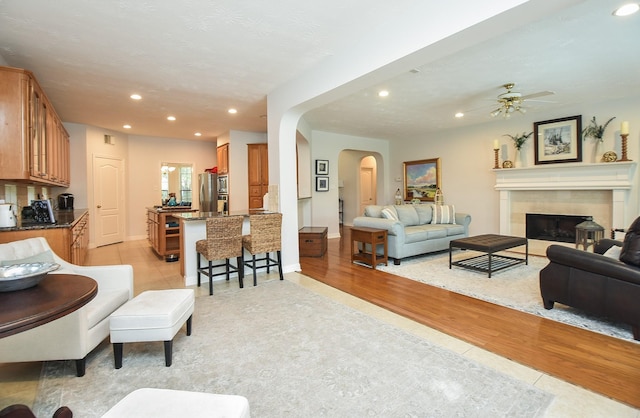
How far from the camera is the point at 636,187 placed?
4867 mm

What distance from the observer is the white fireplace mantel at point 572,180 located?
4.93 meters

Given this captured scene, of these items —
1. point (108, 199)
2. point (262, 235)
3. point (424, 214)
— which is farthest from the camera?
point (108, 199)

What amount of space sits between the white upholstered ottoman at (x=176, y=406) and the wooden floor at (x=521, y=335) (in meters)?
2.00

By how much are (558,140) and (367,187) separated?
6.27 meters

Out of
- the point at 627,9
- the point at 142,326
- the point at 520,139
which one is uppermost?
the point at 627,9

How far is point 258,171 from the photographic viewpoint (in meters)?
7.11

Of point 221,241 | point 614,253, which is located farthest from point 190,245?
point 614,253

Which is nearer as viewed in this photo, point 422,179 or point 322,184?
point 322,184

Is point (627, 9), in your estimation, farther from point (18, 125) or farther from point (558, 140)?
point (18, 125)

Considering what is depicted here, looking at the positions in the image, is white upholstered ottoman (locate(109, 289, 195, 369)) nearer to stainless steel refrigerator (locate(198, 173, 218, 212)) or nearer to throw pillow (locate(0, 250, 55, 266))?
throw pillow (locate(0, 250, 55, 266))

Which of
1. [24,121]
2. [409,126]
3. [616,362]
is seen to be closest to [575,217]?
[409,126]

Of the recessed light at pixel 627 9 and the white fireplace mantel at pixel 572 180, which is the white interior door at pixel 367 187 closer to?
the white fireplace mantel at pixel 572 180

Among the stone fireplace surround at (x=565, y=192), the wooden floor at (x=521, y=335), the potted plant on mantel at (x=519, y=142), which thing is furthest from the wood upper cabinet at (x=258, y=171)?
the potted plant on mantel at (x=519, y=142)

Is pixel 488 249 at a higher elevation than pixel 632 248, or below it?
below
